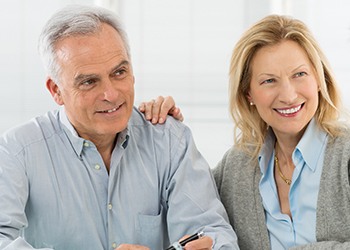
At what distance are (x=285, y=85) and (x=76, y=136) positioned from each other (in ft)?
2.73

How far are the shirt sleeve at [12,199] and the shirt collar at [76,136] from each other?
207 mm

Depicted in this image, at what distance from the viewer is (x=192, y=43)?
10.8 feet

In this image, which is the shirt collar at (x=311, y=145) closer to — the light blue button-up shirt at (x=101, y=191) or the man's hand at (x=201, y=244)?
the light blue button-up shirt at (x=101, y=191)

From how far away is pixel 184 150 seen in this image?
159cm

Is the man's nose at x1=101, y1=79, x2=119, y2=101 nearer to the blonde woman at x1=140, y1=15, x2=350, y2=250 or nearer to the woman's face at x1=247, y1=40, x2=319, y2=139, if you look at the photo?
the blonde woman at x1=140, y1=15, x2=350, y2=250

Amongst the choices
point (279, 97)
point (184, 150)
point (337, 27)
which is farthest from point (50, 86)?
point (337, 27)

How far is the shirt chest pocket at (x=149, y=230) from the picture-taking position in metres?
1.50

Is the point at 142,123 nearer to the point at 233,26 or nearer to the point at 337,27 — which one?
the point at 233,26

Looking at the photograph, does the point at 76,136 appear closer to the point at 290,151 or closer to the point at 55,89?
the point at 55,89

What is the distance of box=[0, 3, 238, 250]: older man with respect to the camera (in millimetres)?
1393

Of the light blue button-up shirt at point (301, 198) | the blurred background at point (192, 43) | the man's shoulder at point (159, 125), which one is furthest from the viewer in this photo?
the blurred background at point (192, 43)

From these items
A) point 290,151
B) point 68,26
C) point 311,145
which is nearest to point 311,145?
point 311,145

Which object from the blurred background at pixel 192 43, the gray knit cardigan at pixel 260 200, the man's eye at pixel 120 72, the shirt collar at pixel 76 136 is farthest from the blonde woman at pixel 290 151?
the blurred background at pixel 192 43

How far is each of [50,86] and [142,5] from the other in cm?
198
